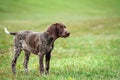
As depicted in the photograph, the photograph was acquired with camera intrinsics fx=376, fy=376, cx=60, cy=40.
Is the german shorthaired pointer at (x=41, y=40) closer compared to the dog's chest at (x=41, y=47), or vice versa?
the german shorthaired pointer at (x=41, y=40)

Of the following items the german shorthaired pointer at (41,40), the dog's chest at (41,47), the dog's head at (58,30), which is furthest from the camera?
the dog's chest at (41,47)

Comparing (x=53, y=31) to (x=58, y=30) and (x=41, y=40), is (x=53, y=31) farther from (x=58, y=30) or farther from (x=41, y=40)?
(x=41, y=40)

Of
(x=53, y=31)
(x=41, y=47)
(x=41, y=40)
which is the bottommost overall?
(x=41, y=47)

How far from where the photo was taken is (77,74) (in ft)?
45.6

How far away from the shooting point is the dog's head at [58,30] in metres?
13.3

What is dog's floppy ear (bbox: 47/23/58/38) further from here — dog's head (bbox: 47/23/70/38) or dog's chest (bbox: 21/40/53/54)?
dog's chest (bbox: 21/40/53/54)

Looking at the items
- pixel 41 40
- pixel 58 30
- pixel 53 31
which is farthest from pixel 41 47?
pixel 58 30

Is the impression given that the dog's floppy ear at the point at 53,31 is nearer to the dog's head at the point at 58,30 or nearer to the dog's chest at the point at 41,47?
the dog's head at the point at 58,30

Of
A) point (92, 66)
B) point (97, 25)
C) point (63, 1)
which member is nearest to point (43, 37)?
point (92, 66)

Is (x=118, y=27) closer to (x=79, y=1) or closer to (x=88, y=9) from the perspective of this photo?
(x=88, y=9)

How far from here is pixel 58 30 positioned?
531 inches

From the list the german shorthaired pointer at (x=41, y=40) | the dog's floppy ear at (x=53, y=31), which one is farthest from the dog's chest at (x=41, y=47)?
the dog's floppy ear at (x=53, y=31)

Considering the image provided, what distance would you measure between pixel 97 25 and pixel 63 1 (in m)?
42.2

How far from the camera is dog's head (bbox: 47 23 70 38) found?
13.3 meters
